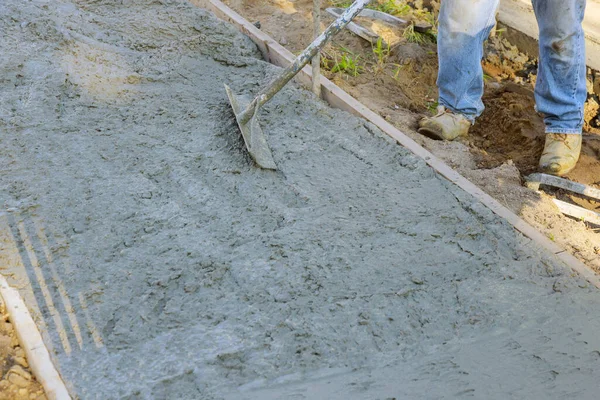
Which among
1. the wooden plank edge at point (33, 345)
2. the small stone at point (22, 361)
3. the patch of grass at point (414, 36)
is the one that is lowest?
the small stone at point (22, 361)

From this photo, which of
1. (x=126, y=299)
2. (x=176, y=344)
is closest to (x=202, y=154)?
(x=126, y=299)

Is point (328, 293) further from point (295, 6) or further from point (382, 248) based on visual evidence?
point (295, 6)

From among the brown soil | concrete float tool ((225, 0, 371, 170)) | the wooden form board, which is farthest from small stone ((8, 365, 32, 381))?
the wooden form board

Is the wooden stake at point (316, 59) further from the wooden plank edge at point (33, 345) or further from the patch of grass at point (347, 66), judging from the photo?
the wooden plank edge at point (33, 345)

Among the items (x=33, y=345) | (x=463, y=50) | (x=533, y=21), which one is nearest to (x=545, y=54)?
(x=463, y=50)

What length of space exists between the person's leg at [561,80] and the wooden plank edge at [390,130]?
22.8 inches

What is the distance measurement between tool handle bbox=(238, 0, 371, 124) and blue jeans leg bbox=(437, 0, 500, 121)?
18.4 inches


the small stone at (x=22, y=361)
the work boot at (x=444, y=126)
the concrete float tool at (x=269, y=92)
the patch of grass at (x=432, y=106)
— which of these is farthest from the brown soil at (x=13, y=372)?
the patch of grass at (x=432, y=106)

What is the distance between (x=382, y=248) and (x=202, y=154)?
0.92m

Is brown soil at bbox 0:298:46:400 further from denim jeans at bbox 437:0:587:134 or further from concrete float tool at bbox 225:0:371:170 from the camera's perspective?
denim jeans at bbox 437:0:587:134

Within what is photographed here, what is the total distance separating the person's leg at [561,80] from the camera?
2906 mm

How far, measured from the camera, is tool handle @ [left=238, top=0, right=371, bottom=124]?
2.79 metres

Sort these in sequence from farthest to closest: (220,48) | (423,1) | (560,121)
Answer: (423,1)
(220,48)
(560,121)

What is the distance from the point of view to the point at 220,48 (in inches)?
140
